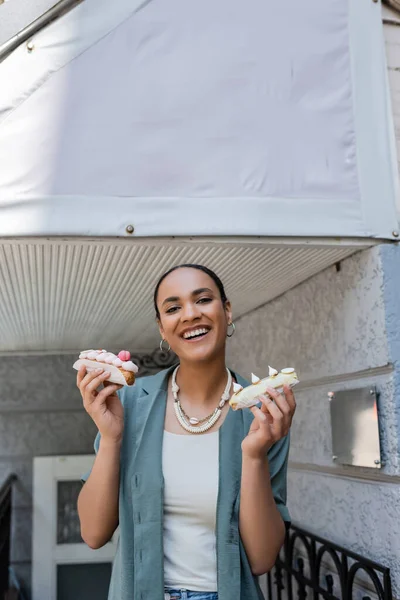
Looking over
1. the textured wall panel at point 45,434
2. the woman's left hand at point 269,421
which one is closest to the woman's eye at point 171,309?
the woman's left hand at point 269,421

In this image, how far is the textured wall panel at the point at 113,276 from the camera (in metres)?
2.11

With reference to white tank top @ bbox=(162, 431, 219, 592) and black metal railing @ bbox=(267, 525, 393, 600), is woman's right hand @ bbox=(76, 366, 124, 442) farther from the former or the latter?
black metal railing @ bbox=(267, 525, 393, 600)

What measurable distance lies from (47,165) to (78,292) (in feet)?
2.87

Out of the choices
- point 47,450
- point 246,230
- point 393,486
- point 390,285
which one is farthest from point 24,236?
point 47,450

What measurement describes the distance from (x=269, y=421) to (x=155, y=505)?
36cm

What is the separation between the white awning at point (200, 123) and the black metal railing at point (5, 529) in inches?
106

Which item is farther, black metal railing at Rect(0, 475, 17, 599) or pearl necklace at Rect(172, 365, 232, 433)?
black metal railing at Rect(0, 475, 17, 599)

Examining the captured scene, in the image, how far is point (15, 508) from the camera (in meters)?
4.55

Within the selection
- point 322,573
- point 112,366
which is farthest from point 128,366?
point 322,573

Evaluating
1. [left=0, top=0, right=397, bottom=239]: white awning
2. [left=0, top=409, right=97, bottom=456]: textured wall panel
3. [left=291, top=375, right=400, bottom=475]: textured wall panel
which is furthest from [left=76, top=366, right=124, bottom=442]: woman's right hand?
[left=0, top=409, right=97, bottom=456]: textured wall panel

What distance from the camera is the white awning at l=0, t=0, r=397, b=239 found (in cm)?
193

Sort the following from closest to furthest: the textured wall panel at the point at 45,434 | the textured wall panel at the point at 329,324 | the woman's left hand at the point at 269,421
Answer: the woman's left hand at the point at 269,421 → the textured wall panel at the point at 329,324 → the textured wall panel at the point at 45,434

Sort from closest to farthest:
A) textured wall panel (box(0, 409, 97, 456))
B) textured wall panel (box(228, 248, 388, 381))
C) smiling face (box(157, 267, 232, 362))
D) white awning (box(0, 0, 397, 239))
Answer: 1. smiling face (box(157, 267, 232, 362))
2. white awning (box(0, 0, 397, 239))
3. textured wall panel (box(228, 248, 388, 381))
4. textured wall panel (box(0, 409, 97, 456))

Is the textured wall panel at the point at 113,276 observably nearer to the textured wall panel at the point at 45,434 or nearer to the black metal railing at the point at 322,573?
the black metal railing at the point at 322,573
